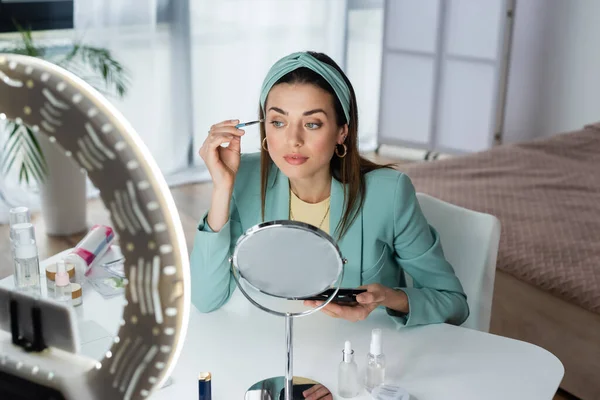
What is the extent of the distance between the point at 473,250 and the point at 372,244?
8.7 inches

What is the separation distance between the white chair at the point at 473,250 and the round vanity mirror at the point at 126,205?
1174mm

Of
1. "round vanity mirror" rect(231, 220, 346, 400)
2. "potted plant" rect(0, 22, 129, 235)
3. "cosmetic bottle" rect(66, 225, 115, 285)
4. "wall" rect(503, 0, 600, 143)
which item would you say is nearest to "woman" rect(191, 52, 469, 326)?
"cosmetic bottle" rect(66, 225, 115, 285)


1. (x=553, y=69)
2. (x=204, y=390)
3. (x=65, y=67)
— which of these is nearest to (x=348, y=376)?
(x=204, y=390)

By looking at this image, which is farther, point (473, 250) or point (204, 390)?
point (473, 250)

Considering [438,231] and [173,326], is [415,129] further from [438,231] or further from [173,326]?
[173,326]

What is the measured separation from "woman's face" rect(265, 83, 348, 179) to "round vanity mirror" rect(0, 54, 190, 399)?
930 millimetres

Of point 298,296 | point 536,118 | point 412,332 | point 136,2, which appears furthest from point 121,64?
point 298,296

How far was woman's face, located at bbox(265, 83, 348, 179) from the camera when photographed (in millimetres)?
1289

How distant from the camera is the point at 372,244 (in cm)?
140

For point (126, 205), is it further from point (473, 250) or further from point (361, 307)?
point (473, 250)

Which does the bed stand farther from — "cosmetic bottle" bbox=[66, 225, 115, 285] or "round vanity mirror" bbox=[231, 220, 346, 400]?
"round vanity mirror" bbox=[231, 220, 346, 400]

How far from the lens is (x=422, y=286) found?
4.52ft

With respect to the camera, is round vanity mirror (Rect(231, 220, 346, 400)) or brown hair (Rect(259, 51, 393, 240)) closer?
round vanity mirror (Rect(231, 220, 346, 400))

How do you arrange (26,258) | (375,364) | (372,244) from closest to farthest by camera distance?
(375,364)
(26,258)
(372,244)
